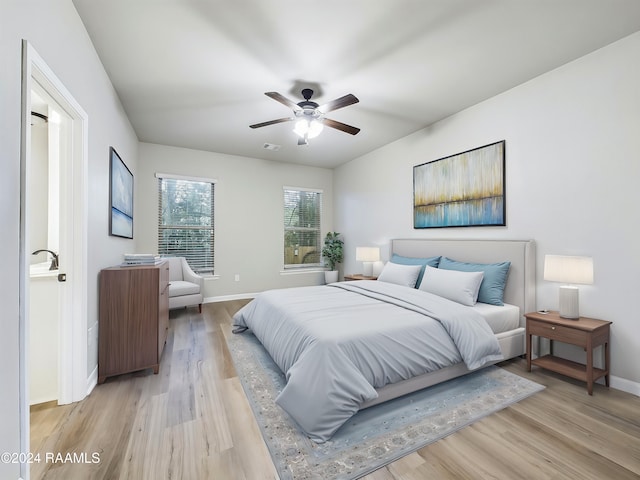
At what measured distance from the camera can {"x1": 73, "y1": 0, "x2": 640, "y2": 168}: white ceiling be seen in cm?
191

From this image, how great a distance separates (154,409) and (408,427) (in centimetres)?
172

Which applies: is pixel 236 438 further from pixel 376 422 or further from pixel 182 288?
pixel 182 288

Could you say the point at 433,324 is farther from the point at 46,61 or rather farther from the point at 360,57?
the point at 46,61

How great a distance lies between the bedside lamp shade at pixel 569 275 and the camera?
87.3 inches

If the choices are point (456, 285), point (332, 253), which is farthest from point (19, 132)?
point (332, 253)

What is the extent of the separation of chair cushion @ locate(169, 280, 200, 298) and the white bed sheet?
12.2 feet

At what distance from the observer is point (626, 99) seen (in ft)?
7.25

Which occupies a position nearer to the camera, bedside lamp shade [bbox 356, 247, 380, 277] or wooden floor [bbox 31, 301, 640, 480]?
wooden floor [bbox 31, 301, 640, 480]

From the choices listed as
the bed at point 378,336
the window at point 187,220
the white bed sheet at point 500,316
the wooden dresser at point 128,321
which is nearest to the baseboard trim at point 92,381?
the wooden dresser at point 128,321

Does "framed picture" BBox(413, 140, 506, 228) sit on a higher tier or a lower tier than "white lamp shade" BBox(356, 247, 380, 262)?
higher

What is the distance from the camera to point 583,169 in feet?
8.04

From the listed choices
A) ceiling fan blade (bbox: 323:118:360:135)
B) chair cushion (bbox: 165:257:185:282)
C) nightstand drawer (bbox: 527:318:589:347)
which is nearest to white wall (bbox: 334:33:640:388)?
nightstand drawer (bbox: 527:318:589:347)

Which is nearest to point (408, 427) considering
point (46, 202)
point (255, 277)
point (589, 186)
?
point (589, 186)

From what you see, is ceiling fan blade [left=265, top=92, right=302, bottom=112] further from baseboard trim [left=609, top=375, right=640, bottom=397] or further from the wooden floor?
baseboard trim [left=609, top=375, right=640, bottom=397]
